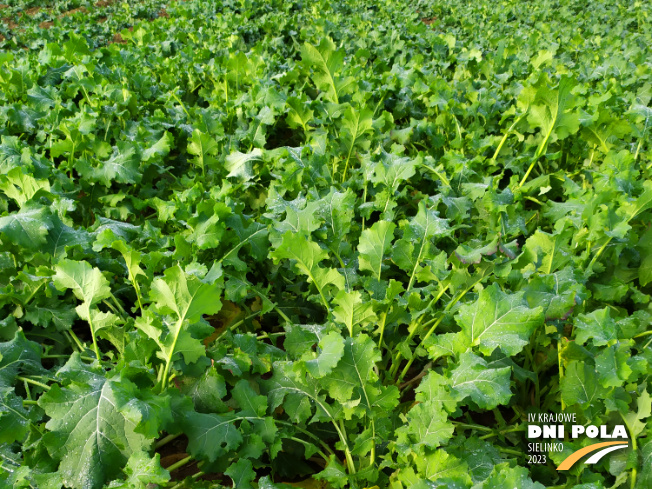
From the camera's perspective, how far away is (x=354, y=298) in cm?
204

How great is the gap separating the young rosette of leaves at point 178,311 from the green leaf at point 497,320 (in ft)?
3.07

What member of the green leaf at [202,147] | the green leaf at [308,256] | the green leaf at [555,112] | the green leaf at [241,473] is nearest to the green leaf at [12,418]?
the green leaf at [241,473]

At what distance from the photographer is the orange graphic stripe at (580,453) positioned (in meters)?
1.85

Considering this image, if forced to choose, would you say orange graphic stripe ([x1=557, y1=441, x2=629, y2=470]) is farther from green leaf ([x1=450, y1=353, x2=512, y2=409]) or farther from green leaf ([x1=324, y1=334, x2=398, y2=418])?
green leaf ([x1=324, y1=334, x2=398, y2=418])

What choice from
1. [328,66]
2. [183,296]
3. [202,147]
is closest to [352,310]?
[183,296]

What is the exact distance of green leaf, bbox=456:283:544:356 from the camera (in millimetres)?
1799

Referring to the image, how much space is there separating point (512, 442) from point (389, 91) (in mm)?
2976

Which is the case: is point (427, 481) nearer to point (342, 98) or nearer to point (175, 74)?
point (342, 98)

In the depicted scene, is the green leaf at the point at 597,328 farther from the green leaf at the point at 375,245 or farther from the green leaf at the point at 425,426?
the green leaf at the point at 375,245

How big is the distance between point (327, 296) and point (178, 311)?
79cm

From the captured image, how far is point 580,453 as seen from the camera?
1866 millimetres

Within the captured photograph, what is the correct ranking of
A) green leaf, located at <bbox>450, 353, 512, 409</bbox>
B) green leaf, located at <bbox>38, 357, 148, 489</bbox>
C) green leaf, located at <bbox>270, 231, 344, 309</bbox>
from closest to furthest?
green leaf, located at <bbox>38, 357, 148, 489</bbox>, green leaf, located at <bbox>450, 353, 512, 409</bbox>, green leaf, located at <bbox>270, 231, 344, 309</bbox>

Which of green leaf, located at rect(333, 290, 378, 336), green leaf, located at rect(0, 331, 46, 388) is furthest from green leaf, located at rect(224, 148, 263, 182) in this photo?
green leaf, located at rect(0, 331, 46, 388)

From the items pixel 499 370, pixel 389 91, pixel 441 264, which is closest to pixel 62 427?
pixel 499 370
